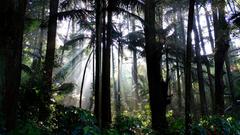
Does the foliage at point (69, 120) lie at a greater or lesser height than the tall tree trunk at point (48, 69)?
lesser

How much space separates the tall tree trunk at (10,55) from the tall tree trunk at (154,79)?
6443 mm

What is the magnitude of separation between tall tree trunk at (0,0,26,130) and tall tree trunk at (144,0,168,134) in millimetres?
6443

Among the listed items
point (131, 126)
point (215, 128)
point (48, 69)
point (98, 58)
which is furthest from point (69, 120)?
point (48, 69)

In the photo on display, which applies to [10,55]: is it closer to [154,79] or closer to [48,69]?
[48,69]

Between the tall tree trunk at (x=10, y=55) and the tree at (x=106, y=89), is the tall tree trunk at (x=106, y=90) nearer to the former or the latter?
the tree at (x=106, y=89)

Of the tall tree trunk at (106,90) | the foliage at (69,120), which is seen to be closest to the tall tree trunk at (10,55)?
the foliage at (69,120)

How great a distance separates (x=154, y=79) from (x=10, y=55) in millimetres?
7052

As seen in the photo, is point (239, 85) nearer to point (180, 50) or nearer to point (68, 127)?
point (180, 50)

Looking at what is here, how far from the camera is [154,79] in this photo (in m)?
12.7

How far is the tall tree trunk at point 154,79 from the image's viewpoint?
12243 millimetres

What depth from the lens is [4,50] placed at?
6.52 metres

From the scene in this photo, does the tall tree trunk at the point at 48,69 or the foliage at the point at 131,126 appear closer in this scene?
the foliage at the point at 131,126

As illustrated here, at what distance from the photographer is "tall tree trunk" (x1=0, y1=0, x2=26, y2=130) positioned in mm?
6535

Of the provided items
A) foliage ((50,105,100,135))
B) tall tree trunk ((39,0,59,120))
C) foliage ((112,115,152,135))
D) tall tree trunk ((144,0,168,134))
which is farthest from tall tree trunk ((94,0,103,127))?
tall tree trunk ((144,0,168,134))
